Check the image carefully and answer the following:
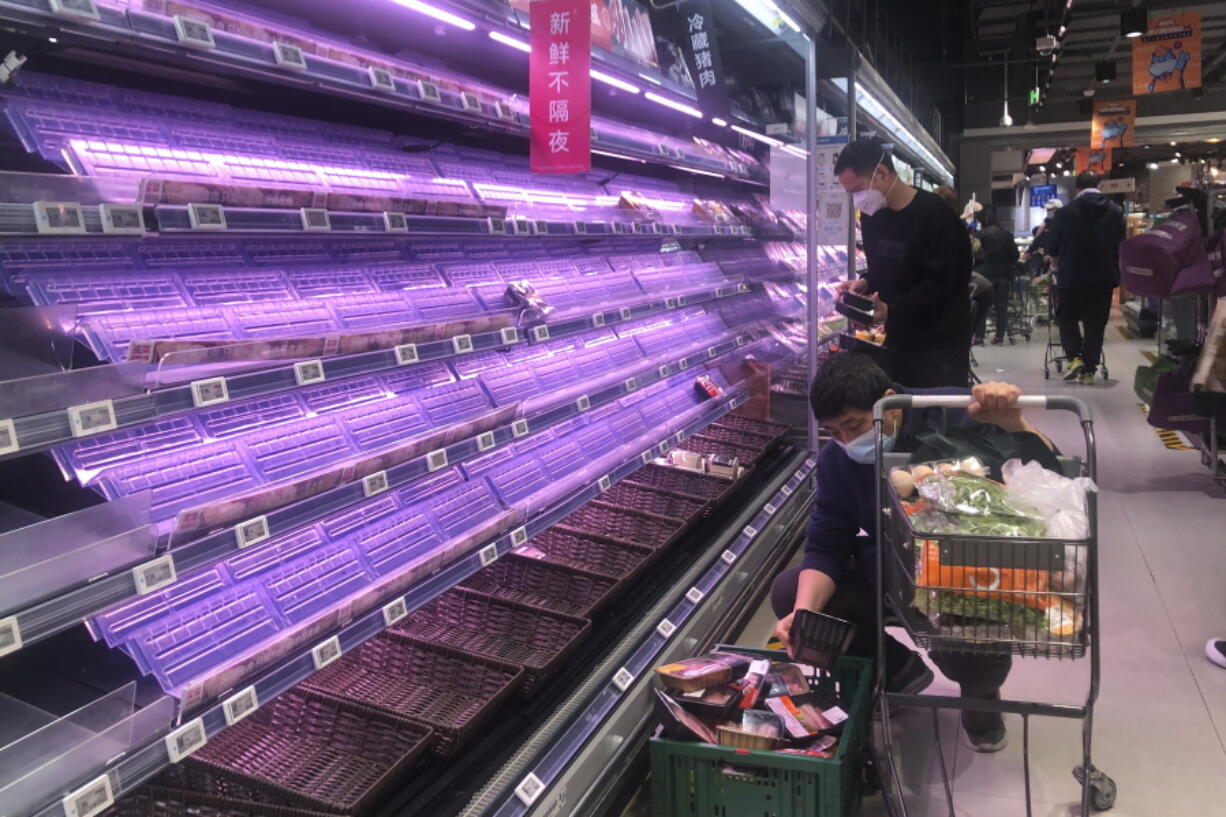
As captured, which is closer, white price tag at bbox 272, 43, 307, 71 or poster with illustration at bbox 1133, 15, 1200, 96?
white price tag at bbox 272, 43, 307, 71

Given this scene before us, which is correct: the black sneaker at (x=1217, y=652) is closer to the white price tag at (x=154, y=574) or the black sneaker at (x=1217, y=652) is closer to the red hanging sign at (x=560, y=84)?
the red hanging sign at (x=560, y=84)

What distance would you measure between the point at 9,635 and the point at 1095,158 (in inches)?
904

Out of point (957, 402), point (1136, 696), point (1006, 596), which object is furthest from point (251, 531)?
point (1136, 696)

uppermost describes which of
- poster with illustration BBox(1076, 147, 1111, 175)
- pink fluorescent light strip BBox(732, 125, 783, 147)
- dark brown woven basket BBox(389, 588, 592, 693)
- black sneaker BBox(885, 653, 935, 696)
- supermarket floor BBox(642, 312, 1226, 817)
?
poster with illustration BBox(1076, 147, 1111, 175)

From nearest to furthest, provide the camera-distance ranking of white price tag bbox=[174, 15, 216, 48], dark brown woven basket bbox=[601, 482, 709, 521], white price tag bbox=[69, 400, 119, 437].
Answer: white price tag bbox=[69, 400, 119, 437], white price tag bbox=[174, 15, 216, 48], dark brown woven basket bbox=[601, 482, 709, 521]

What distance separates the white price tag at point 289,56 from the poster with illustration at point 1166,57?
13.6m

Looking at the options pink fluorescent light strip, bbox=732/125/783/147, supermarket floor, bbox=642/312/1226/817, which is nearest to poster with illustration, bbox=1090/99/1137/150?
supermarket floor, bbox=642/312/1226/817

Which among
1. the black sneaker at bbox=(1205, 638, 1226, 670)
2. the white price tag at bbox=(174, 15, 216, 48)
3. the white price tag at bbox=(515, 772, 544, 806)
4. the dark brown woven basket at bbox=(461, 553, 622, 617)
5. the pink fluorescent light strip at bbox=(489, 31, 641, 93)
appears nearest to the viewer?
the white price tag at bbox=(174, 15, 216, 48)

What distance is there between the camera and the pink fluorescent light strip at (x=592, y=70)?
2825mm

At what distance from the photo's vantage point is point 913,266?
4.15 m

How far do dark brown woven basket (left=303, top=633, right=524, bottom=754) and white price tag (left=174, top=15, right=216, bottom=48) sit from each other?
144 cm

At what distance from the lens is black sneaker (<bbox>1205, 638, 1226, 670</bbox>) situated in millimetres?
3486

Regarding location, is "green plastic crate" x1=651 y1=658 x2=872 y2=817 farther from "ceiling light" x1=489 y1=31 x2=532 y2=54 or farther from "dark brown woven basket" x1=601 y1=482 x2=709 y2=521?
"ceiling light" x1=489 y1=31 x2=532 y2=54

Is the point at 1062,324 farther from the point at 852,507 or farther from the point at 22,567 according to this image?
the point at 22,567
